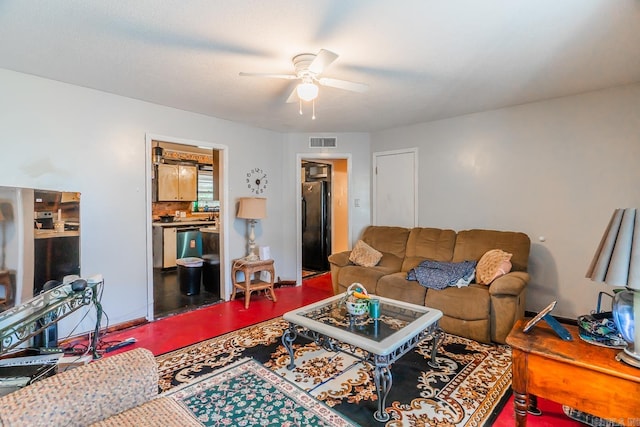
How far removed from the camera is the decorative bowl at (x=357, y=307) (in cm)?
233

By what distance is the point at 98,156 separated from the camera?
3096 mm

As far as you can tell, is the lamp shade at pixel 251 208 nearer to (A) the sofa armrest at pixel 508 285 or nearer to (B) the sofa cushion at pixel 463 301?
(B) the sofa cushion at pixel 463 301

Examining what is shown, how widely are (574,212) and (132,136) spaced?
4741 mm

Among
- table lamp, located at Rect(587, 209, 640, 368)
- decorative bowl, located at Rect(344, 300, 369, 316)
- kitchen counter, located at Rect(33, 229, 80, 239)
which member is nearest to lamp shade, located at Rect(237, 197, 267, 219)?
kitchen counter, located at Rect(33, 229, 80, 239)

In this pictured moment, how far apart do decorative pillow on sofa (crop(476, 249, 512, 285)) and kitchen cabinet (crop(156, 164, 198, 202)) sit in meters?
5.78

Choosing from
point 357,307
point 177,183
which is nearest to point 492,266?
point 357,307

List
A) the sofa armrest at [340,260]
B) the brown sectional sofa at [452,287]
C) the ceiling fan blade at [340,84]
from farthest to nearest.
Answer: the sofa armrest at [340,260] → the brown sectional sofa at [452,287] → the ceiling fan blade at [340,84]

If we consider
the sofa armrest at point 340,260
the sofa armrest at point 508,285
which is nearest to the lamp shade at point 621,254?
the sofa armrest at point 508,285

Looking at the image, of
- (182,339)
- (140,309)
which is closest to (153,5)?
(182,339)

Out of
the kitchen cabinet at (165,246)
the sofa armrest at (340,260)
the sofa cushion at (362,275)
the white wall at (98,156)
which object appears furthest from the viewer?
the kitchen cabinet at (165,246)

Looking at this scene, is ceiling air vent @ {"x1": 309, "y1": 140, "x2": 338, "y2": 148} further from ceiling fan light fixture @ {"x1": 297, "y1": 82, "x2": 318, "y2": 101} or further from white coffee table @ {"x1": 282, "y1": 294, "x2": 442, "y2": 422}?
white coffee table @ {"x1": 282, "y1": 294, "x2": 442, "y2": 422}

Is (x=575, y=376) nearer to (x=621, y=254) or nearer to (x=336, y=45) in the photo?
(x=621, y=254)

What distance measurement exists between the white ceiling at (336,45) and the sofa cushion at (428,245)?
1.61 m

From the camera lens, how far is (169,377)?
2.26 meters
